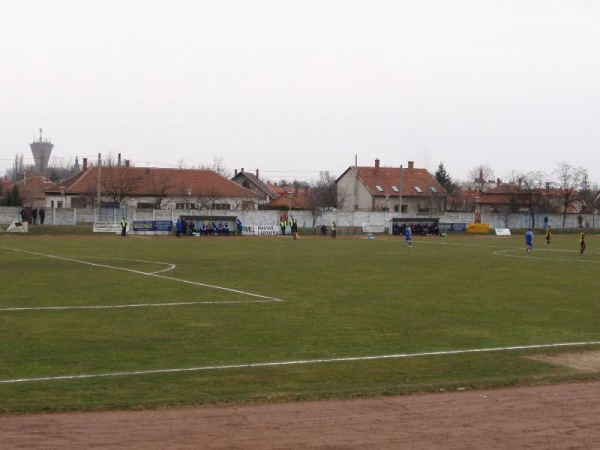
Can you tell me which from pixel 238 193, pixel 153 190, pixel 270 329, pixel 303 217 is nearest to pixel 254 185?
pixel 238 193

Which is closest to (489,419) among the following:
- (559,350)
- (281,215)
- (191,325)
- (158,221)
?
(559,350)

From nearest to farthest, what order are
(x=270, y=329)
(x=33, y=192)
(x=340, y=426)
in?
(x=340, y=426), (x=270, y=329), (x=33, y=192)

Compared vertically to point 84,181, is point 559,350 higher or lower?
lower

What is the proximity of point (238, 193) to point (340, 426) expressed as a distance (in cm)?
10078

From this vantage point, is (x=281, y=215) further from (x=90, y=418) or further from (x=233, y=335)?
(x=90, y=418)

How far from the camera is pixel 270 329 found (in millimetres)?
21953

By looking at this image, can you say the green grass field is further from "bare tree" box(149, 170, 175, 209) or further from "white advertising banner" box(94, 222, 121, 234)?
"bare tree" box(149, 170, 175, 209)

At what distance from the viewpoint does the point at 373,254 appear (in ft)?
176

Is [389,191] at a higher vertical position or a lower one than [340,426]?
higher

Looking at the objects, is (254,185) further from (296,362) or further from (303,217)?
(296,362)

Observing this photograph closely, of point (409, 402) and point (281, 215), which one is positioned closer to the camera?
point (409, 402)

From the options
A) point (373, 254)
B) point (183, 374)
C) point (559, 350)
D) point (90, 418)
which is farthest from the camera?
point (373, 254)

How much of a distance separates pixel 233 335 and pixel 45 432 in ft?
31.0

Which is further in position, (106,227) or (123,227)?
(106,227)
